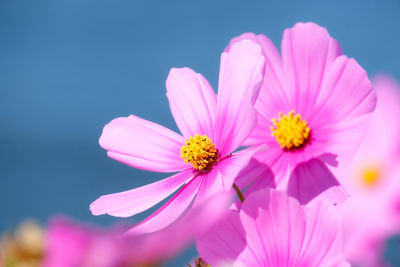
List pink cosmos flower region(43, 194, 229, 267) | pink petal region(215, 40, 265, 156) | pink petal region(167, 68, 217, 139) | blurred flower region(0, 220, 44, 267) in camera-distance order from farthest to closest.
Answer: pink petal region(167, 68, 217, 139), pink petal region(215, 40, 265, 156), blurred flower region(0, 220, 44, 267), pink cosmos flower region(43, 194, 229, 267)

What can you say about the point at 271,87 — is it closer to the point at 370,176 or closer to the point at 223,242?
the point at 370,176

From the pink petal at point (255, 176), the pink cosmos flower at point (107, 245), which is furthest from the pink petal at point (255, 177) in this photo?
the pink cosmos flower at point (107, 245)

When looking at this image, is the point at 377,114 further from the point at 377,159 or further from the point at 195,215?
the point at 195,215

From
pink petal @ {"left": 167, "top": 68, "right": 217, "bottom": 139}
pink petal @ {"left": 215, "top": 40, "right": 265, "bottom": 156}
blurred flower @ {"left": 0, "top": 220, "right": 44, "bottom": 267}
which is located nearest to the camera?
blurred flower @ {"left": 0, "top": 220, "right": 44, "bottom": 267}

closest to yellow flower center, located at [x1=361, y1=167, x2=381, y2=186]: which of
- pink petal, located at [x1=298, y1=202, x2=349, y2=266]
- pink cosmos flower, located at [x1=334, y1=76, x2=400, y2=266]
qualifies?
pink cosmos flower, located at [x1=334, y1=76, x2=400, y2=266]

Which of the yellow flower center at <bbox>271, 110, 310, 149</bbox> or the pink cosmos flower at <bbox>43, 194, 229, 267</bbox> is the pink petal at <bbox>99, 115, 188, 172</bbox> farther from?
the pink cosmos flower at <bbox>43, 194, 229, 267</bbox>

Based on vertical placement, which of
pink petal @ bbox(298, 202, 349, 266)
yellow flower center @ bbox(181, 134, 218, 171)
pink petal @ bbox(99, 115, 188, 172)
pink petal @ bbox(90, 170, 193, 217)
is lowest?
pink petal @ bbox(298, 202, 349, 266)

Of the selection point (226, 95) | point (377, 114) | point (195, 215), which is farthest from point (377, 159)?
point (195, 215)
